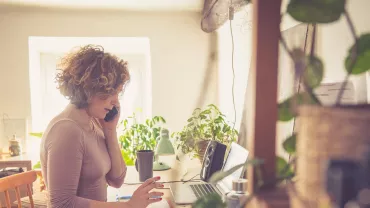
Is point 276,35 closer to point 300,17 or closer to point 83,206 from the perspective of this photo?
point 300,17

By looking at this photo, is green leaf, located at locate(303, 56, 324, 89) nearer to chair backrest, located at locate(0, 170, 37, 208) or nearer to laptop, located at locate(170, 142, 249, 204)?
laptop, located at locate(170, 142, 249, 204)

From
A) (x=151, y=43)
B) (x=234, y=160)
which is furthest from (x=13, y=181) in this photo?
(x=151, y=43)

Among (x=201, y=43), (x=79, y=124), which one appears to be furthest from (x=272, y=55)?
(x=201, y=43)

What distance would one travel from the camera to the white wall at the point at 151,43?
123 inches

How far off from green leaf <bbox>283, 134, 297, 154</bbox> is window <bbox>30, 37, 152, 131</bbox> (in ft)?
9.54

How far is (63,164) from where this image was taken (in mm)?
1155

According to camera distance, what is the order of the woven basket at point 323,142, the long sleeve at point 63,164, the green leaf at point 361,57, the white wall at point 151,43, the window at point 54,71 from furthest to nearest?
1. the window at point 54,71
2. the white wall at point 151,43
3. the long sleeve at point 63,164
4. the green leaf at point 361,57
5. the woven basket at point 323,142

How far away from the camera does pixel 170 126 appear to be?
11.0 ft

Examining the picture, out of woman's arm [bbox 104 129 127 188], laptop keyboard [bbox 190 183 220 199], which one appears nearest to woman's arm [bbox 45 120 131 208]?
woman's arm [bbox 104 129 127 188]

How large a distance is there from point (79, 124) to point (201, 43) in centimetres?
223

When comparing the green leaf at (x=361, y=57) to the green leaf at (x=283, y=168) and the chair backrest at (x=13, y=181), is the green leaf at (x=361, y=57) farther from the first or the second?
the chair backrest at (x=13, y=181)

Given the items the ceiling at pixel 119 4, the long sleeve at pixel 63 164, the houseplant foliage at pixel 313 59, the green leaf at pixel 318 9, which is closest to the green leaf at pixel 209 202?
the houseplant foliage at pixel 313 59

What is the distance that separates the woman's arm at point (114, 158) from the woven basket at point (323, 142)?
122cm

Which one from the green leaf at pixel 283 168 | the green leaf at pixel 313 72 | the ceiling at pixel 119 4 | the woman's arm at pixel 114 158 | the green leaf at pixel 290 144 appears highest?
the ceiling at pixel 119 4
